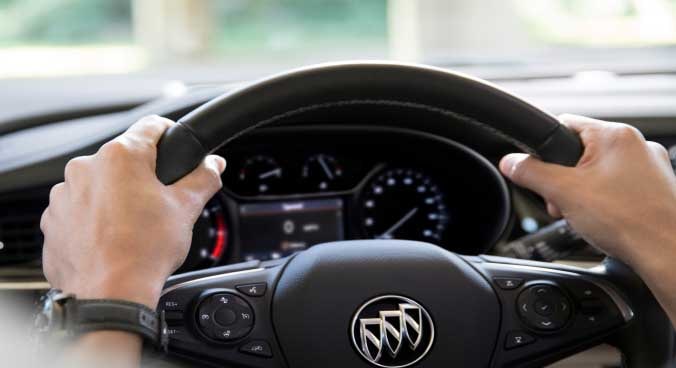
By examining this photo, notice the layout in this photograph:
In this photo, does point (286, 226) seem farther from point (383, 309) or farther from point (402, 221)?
point (383, 309)

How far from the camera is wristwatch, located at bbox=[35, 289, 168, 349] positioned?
113 cm

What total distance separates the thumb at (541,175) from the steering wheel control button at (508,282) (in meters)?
0.17

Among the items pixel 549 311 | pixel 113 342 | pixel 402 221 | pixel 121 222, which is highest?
pixel 121 222

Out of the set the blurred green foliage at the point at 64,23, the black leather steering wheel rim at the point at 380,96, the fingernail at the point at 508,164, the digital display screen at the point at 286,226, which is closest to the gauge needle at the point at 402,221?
the digital display screen at the point at 286,226

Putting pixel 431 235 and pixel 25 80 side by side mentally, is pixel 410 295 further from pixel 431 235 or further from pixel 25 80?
pixel 25 80

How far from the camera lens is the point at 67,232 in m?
1.24

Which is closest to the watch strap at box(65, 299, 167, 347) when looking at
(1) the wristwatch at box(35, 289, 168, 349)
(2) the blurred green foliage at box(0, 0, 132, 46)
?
(1) the wristwatch at box(35, 289, 168, 349)

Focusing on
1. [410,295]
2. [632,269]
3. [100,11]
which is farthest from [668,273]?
[100,11]

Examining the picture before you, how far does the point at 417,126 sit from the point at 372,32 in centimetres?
152

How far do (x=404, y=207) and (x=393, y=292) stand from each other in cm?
92

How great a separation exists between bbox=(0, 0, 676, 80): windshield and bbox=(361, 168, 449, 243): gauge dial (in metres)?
0.55

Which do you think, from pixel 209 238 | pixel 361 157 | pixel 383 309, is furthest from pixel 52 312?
pixel 361 157

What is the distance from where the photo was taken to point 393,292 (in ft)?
4.57

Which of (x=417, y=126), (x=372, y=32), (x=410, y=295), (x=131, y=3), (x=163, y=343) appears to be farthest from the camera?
(x=131, y=3)
